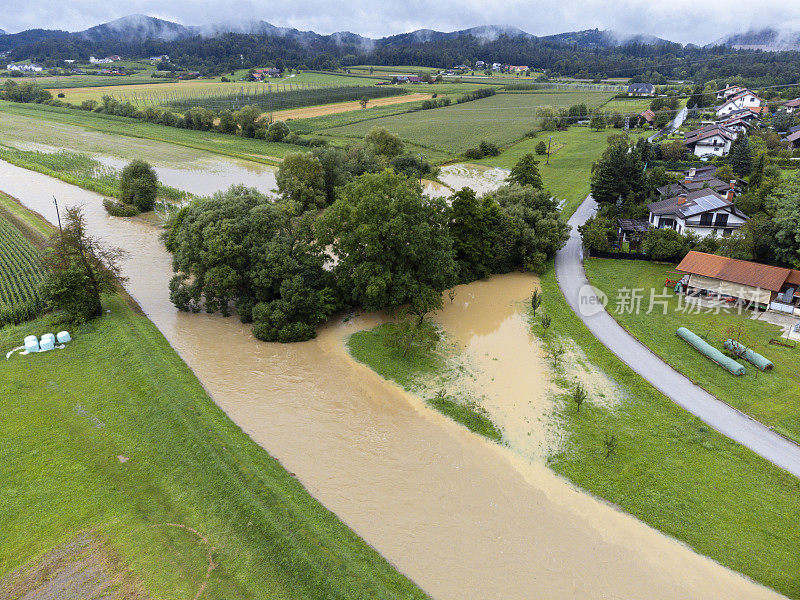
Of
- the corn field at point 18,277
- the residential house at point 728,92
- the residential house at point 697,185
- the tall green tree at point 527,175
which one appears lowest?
the corn field at point 18,277

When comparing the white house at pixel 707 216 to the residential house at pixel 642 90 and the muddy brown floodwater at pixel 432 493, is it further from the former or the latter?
the residential house at pixel 642 90

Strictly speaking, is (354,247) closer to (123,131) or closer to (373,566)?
(373,566)

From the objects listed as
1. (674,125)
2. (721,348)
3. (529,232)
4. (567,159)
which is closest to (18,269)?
(529,232)

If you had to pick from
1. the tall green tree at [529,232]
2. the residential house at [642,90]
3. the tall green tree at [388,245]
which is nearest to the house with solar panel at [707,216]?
the tall green tree at [529,232]

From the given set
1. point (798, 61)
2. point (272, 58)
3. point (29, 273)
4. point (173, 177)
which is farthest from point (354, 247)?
point (272, 58)

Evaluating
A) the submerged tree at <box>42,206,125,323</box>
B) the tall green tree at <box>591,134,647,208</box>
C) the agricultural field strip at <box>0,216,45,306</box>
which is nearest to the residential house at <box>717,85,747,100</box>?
the tall green tree at <box>591,134,647,208</box>

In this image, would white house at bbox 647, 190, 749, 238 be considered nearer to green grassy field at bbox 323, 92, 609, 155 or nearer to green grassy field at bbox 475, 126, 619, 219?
green grassy field at bbox 475, 126, 619, 219

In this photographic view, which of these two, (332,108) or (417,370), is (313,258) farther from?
(332,108)
